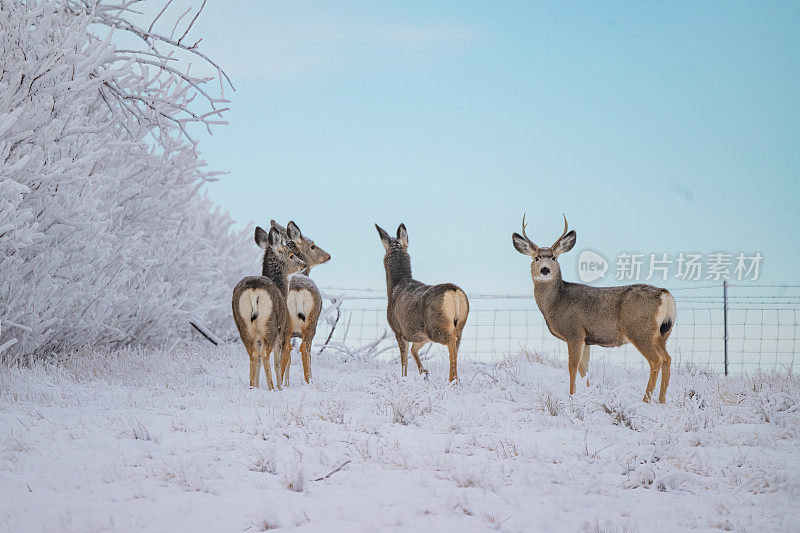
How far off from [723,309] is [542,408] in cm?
837

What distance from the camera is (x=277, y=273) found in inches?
337

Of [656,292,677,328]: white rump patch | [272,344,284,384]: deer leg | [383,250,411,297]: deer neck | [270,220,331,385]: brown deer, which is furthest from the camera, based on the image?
[383,250,411,297]: deer neck

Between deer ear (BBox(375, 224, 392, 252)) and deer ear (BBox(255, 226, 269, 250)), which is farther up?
deer ear (BBox(375, 224, 392, 252))

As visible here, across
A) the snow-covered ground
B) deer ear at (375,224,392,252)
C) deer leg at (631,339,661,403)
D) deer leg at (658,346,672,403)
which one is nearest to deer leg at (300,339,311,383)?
the snow-covered ground

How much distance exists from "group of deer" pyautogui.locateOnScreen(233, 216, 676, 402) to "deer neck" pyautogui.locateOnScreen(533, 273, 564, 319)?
0.01 meters

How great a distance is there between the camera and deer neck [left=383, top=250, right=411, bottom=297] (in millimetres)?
9648

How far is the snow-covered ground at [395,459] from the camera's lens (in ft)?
14.2

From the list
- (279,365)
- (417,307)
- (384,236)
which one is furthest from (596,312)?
(279,365)

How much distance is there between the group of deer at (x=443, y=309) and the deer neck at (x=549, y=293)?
1 centimetres

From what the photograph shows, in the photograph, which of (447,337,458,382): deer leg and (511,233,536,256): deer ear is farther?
(511,233,536,256): deer ear

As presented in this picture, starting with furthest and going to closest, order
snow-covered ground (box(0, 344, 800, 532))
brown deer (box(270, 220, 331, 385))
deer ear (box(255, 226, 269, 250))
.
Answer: deer ear (box(255, 226, 269, 250)) < brown deer (box(270, 220, 331, 385)) < snow-covered ground (box(0, 344, 800, 532))

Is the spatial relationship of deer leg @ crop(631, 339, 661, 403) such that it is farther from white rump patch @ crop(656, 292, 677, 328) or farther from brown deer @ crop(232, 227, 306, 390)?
brown deer @ crop(232, 227, 306, 390)

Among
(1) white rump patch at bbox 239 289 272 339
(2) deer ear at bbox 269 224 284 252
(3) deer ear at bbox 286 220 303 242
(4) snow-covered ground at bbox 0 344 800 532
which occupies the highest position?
(3) deer ear at bbox 286 220 303 242

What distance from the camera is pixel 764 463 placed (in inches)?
216
